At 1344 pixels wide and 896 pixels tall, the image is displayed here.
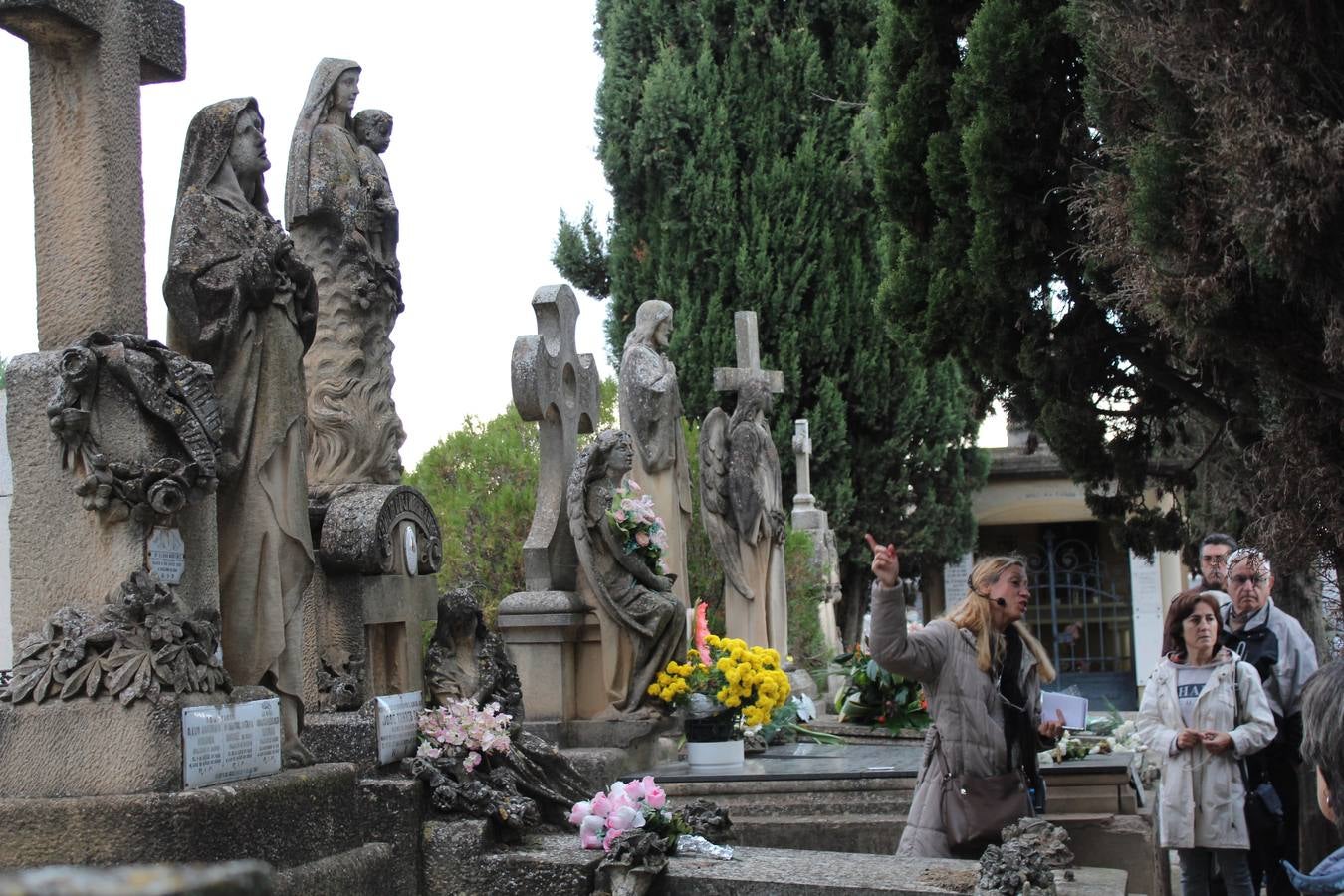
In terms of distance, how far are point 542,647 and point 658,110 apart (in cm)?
1427

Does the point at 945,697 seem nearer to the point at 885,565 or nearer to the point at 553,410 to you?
the point at 885,565

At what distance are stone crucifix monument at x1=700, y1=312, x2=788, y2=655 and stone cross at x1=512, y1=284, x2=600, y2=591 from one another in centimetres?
343

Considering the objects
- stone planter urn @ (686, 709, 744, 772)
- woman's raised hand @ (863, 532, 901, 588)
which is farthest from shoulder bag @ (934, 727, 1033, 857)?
stone planter urn @ (686, 709, 744, 772)

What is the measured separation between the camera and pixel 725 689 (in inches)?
350

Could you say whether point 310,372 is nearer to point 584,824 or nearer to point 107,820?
point 584,824

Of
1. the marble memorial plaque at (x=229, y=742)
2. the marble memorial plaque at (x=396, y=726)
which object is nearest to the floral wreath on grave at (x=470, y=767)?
the marble memorial plaque at (x=396, y=726)

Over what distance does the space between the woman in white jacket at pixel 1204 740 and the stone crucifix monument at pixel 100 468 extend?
3938mm

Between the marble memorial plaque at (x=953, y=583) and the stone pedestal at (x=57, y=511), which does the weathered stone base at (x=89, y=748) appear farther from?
the marble memorial plaque at (x=953, y=583)

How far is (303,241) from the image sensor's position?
6977mm

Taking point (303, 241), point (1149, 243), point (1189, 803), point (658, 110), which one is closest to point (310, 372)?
point (303, 241)

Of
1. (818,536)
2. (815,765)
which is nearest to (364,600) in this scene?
(815,765)

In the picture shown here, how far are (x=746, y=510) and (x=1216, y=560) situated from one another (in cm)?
617

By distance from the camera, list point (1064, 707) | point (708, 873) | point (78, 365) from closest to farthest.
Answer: point (78, 365) < point (708, 873) < point (1064, 707)

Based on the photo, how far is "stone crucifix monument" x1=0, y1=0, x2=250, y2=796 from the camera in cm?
411
